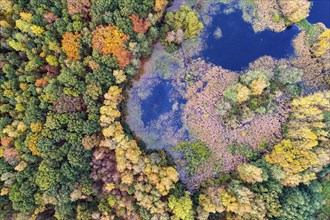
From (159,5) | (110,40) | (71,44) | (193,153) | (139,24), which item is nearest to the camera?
(110,40)

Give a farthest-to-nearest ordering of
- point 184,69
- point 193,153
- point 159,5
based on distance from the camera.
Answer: point 184,69 → point 193,153 → point 159,5

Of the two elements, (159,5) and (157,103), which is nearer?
(159,5)

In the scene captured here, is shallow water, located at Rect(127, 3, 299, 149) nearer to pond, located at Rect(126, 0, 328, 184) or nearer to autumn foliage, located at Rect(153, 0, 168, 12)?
pond, located at Rect(126, 0, 328, 184)

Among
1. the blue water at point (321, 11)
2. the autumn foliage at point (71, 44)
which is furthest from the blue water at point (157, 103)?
the blue water at point (321, 11)

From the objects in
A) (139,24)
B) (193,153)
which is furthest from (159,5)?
(193,153)

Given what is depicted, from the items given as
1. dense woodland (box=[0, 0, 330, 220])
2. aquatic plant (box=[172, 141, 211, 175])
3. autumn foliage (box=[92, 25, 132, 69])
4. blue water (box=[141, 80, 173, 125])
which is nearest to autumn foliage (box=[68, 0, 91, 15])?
dense woodland (box=[0, 0, 330, 220])

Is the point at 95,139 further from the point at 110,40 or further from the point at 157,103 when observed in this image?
the point at 110,40

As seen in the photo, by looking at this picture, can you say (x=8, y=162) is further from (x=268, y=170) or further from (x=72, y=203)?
(x=268, y=170)
